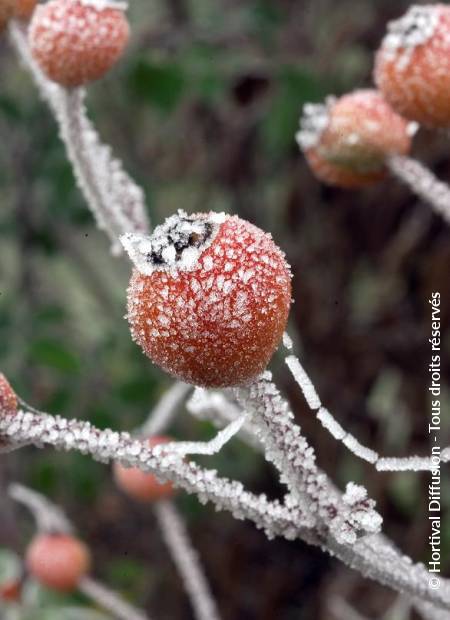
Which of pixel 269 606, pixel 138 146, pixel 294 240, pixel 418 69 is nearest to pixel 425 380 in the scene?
pixel 294 240

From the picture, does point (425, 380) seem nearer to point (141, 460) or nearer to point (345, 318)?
point (345, 318)

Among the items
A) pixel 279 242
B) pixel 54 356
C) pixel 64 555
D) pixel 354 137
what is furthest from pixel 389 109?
pixel 279 242

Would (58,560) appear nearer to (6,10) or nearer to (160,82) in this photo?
(6,10)

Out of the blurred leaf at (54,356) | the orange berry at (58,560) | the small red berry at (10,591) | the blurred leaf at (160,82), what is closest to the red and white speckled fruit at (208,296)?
the orange berry at (58,560)

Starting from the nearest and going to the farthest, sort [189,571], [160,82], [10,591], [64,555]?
[189,571], [64,555], [10,591], [160,82]

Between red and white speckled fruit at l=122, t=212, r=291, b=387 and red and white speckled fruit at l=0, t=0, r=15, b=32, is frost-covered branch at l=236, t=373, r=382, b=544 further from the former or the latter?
red and white speckled fruit at l=0, t=0, r=15, b=32

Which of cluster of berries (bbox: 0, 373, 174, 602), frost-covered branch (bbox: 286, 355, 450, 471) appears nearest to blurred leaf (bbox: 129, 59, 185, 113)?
cluster of berries (bbox: 0, 373, 174, 602)

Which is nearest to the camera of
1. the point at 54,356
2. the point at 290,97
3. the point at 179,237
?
the point at 179,237
